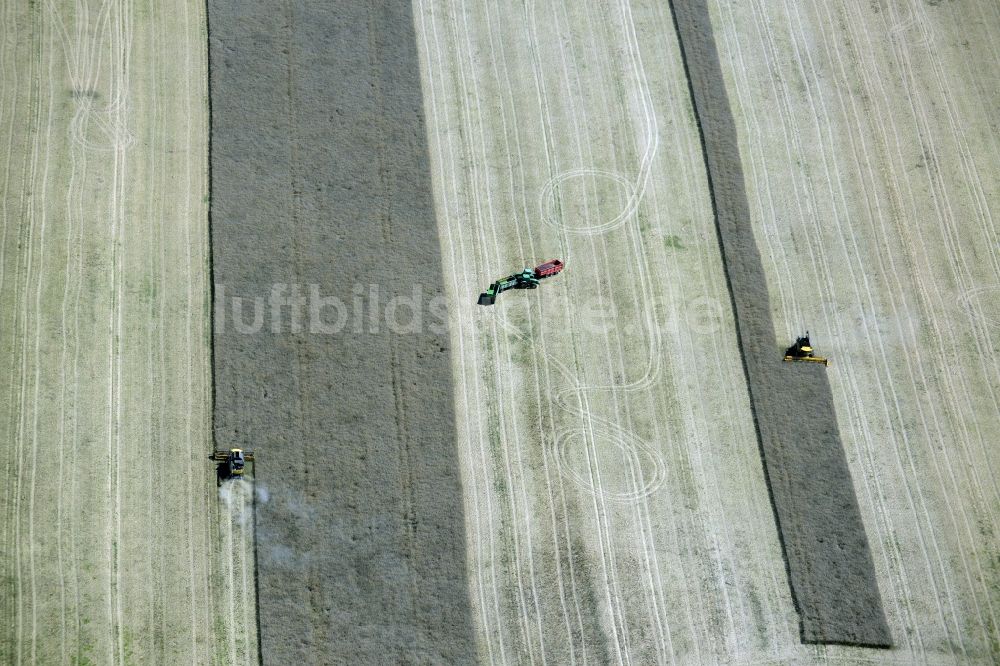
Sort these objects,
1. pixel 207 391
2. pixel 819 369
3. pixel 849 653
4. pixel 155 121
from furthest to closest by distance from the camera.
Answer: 1. pixel 155 121
2. pixel 819 369
3. pixel 207 391
4. pixel 849 653

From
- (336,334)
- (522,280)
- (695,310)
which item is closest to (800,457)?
(695,310)

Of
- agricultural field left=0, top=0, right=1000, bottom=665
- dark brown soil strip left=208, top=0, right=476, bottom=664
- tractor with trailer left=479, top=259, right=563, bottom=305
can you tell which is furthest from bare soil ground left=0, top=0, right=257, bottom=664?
tractor with trailer left=479, top=259, right=563, bottom=305

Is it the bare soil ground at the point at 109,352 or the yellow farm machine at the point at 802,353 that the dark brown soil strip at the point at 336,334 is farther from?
the yellow farm machine at the point at 802,353

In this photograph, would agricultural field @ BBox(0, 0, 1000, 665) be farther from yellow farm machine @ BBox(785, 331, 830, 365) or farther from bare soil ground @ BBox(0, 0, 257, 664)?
yellow farm machine @ BBox(785, 331, 830, 365)

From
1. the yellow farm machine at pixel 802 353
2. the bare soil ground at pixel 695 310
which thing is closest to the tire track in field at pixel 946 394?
the bare soil ground at pixel 695 310

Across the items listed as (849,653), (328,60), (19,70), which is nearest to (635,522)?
(849,653)

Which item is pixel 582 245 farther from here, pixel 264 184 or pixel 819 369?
pixel 264 184
